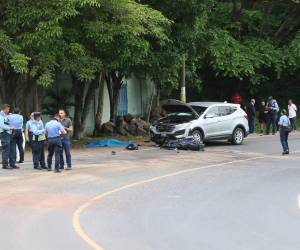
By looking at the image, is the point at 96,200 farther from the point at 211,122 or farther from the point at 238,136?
the point at 238,136

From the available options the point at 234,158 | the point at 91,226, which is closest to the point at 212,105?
the point at 234,158

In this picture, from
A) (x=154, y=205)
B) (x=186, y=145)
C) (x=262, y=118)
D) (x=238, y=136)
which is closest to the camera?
(x=154, y=205)

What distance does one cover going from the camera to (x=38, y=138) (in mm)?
17578

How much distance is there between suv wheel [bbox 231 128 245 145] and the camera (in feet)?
86.1

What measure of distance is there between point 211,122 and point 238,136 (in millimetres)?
1804

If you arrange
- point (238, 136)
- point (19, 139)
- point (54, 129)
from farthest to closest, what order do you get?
1. point (238, 136)
2. point (19, 139)
3. point (54, 129)

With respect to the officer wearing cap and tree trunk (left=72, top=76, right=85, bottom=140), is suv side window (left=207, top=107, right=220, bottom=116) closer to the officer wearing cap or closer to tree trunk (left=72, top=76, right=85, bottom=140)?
tree trunk (left=72, top=76, right=85, bottom=140)

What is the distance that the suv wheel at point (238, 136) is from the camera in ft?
86.1

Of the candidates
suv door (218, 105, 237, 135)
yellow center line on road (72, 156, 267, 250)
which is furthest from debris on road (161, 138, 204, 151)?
yellow center line on road (72, 156, 267, 250)

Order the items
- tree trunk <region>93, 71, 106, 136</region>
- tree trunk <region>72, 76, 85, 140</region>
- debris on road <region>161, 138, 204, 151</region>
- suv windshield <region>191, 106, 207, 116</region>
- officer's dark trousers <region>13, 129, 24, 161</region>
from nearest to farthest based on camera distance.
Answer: officer's dark trousers <region>13, 129, 24, 161</region> < debris on road <region>161, 138, 204, 151</region> < suv windshield <region>191, 106, 207, 116</region> < tree trunk <region>72, 76, 85, 140</region> < tree trunk <region>93, 71, 106, 136</region>

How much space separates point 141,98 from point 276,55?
26.6 feet

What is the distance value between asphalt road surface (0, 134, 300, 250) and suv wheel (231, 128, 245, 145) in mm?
5593

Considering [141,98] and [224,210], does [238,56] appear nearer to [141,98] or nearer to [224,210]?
[141,98]

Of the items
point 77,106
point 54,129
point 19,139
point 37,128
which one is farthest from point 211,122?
point 54,129
